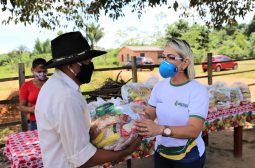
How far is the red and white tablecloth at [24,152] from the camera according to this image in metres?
2.44

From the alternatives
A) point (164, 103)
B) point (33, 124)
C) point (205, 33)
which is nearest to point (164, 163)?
point (164, 103)

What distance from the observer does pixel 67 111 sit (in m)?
1.48

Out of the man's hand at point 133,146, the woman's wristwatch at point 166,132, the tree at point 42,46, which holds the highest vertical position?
the tree at point 42,46

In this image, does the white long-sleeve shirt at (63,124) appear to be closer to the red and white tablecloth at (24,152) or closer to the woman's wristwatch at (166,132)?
the woman's wristwatch at (166,132)

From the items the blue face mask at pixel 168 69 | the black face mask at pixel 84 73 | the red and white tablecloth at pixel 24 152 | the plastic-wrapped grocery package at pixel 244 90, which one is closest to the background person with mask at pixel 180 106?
the blue face mask at pixel 168 69

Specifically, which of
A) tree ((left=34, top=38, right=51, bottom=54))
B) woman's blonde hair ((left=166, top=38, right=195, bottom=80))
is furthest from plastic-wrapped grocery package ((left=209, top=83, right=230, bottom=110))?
tree ((left=34, top=38, right=51, bottom=54))

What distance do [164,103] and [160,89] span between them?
139 millimetres

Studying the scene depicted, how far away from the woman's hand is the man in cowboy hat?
0.29 meters

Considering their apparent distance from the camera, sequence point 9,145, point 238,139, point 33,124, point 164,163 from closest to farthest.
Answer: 1. point 164,163
2. point 9,145
3. point 33,124
4. point 238,139

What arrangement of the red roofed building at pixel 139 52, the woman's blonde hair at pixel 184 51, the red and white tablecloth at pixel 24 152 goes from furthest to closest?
the red roofed building at pixel 139 52 < the red and white tablecloth at pixel 24 152 < the woman's blonde hair at pixel 184 51

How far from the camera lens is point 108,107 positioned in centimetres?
212

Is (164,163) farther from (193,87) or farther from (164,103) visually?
(193,87)

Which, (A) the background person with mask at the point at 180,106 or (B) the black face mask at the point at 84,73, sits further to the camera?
(A) the background person with mask at the point at 180,106

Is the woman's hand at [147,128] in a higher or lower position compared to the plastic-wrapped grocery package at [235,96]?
higher
